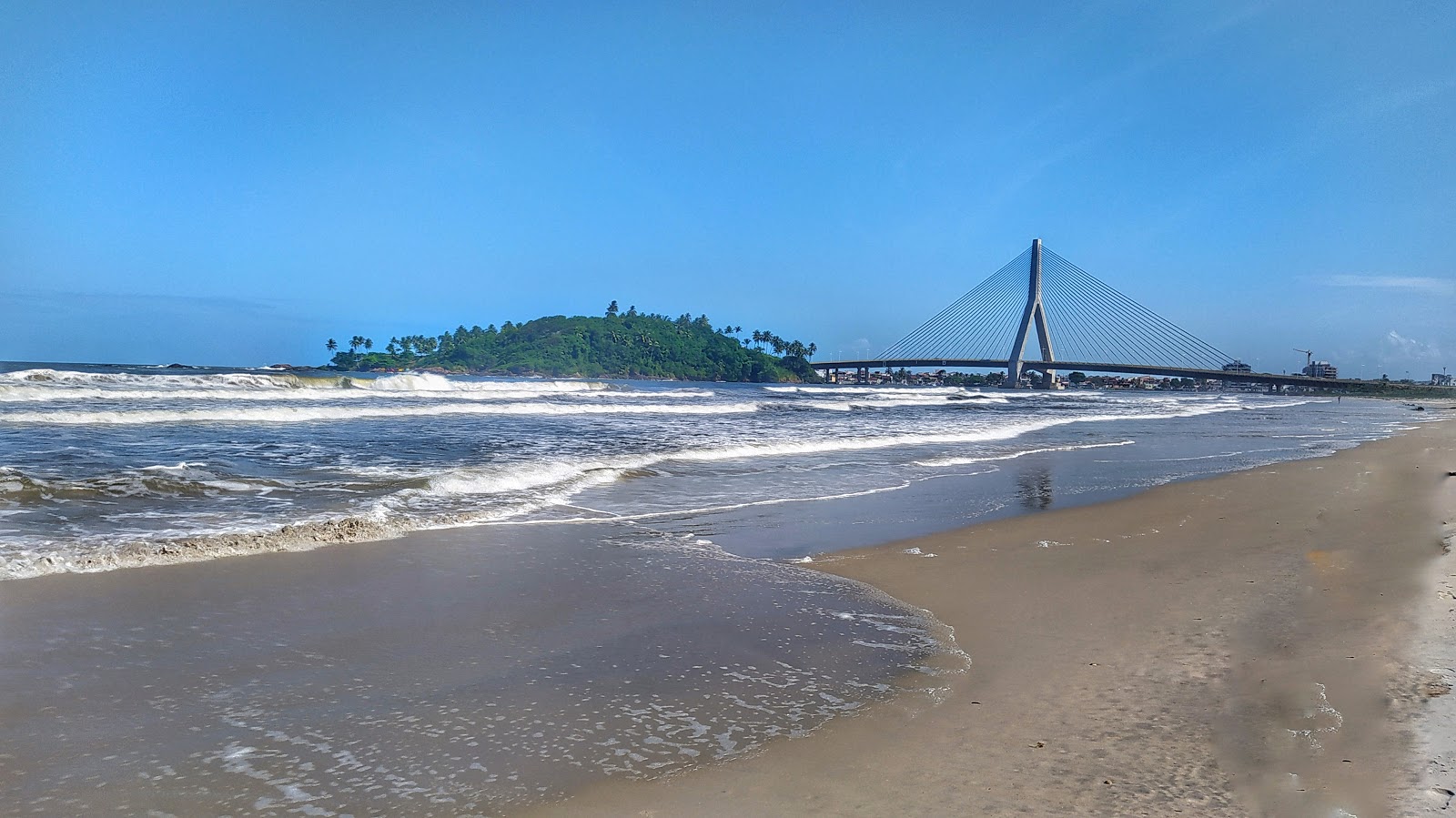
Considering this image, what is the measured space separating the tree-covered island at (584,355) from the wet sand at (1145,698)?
96.7 m

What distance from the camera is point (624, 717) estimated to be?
2697 millimetres

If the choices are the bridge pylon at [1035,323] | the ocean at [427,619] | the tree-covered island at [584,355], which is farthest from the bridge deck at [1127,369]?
the ocean at [427,619]

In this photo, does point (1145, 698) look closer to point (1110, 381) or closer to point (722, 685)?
point (722, 685)

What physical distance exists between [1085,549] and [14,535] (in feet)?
23.6

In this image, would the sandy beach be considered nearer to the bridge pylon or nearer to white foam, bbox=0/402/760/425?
white foam, bbox=0/402/760/425

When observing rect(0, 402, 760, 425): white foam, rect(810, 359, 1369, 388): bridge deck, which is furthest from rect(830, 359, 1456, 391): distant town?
rect(0, 402, 760, 425): white foam

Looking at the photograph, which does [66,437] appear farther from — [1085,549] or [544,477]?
[1085,549]

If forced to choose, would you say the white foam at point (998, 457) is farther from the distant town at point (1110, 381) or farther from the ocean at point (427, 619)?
the distant town at point (1110, 381)

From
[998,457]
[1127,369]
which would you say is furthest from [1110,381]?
[998,457]

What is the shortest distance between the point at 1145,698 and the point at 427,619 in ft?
10.1

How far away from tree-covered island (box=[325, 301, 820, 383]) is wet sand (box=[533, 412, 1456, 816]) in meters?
96.7

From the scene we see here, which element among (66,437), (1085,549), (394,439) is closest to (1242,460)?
(1085,549)

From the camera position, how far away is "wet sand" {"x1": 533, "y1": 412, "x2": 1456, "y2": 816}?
216 centimetres

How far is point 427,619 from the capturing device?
149 inches
